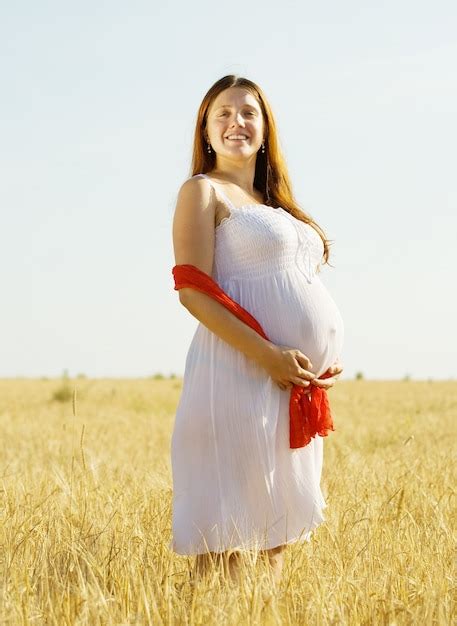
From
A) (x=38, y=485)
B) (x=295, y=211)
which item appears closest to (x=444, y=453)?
(x=38, y=485)

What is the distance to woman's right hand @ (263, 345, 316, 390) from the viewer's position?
3297 millimetres

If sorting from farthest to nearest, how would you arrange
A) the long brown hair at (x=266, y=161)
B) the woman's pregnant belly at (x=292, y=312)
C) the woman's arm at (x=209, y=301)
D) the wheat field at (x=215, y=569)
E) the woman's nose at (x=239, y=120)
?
1. the long brown hair at (x=266, y=161)
2. the woman's nose at (x=239, y=120)
3. the woman's pregnant belly at (x=292, y=312)
4. the woman's arm at (x=209, y=301)
5. the wheat field at (x=215, y=569)

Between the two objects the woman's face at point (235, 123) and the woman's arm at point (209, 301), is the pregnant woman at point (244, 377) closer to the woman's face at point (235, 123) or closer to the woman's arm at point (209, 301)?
the woman's arm at point (209, 301)

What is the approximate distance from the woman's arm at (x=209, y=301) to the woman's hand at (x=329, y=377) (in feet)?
0.24

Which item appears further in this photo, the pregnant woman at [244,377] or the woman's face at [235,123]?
the woman's face at [235,123]

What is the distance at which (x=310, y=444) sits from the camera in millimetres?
3521

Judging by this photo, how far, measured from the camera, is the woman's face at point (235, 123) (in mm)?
3633

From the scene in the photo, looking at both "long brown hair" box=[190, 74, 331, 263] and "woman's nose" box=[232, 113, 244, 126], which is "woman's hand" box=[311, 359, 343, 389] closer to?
"long brown hair" box=[190, 74, 331, 263]

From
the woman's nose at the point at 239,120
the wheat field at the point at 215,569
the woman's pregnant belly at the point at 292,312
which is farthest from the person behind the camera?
the woman's nose at the point at 239,120

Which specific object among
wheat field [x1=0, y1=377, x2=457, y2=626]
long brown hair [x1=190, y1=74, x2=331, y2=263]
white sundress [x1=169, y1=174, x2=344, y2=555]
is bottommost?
wheat field [x1=0, y1=377, x2=457, y2=626]

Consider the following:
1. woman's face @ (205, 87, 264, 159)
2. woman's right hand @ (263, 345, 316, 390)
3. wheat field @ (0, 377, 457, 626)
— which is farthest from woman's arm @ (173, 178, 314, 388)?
wheat field @ (0, 377, 457, 626)

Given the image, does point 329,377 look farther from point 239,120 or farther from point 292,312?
point 239,120

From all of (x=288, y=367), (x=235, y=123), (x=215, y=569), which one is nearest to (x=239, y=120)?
(x=235, y=123)

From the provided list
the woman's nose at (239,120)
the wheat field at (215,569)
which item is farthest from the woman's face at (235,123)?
the wheat field at (215,569)
